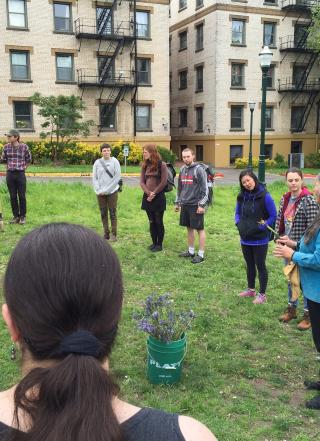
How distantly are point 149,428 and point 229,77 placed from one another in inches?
1396

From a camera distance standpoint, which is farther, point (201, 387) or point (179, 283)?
point (179, 283)

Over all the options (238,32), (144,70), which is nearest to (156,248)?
(144,70)

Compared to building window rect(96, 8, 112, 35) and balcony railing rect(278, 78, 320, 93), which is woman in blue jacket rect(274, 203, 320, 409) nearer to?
building window rect(96, 8, 112, 35)

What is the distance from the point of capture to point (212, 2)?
33594 mm

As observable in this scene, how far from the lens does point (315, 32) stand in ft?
111

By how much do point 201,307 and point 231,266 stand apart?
1.99 metres

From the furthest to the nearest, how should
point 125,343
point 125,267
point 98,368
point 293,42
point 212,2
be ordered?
point 293,42
point 212,2
point 125,267
point 125,343
point 98,368

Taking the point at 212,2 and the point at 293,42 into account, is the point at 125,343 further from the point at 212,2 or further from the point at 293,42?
the point at 293,42

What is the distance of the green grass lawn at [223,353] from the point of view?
12.0 ft

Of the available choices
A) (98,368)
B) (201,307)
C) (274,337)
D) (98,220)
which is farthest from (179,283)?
(98,368)

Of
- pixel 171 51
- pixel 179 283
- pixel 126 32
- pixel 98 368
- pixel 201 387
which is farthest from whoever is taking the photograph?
pixel 171 51

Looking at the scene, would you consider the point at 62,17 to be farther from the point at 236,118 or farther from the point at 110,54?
the point at 236,118

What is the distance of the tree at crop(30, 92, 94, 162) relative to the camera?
1013 inches

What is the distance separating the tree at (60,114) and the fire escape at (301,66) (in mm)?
17148
